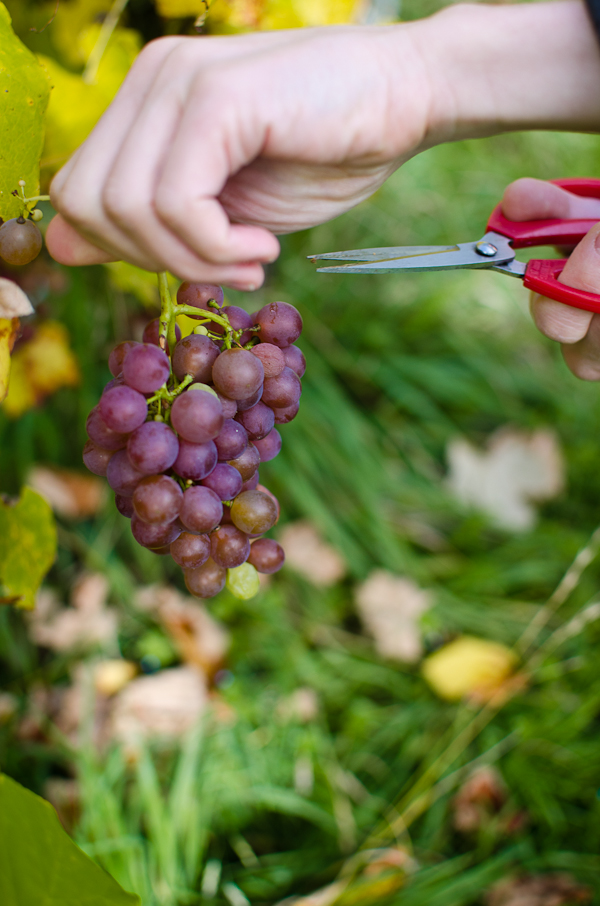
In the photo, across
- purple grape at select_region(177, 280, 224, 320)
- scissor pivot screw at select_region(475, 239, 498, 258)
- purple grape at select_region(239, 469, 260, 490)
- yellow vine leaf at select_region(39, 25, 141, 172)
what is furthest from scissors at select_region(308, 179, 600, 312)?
yellow vine leaf at select_region(39, 25, 141, 172)

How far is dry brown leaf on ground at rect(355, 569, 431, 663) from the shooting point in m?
1.26

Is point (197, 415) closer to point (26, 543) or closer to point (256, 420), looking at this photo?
point (256, 420)

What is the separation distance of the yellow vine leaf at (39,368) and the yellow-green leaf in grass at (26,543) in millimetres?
410

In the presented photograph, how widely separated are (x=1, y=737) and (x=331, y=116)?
3.65 feet

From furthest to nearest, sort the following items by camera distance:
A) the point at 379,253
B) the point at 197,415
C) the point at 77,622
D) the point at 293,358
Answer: the point at 77,622, the point at 379,253, the point at 293,358, the point at 197,415

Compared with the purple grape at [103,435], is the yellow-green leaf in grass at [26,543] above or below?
below

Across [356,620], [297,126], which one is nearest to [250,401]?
[297,126]

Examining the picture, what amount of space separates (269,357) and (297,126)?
18cm

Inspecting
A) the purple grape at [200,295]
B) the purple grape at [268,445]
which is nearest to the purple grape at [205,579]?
the purple grape at [268,445]

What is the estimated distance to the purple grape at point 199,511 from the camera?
A: 48 centimetres

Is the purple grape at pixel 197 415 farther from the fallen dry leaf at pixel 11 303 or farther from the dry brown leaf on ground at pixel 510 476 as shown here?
the dry brown leaf on ground at pixel 510 476

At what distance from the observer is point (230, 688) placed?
3.90ft

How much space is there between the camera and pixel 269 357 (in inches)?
20.2

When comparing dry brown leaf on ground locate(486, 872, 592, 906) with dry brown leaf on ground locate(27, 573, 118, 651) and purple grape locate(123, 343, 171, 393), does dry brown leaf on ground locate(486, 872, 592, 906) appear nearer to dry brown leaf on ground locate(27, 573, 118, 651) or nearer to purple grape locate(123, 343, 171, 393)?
dry brown leaf on ground locate(27, 573, 118, 651)
